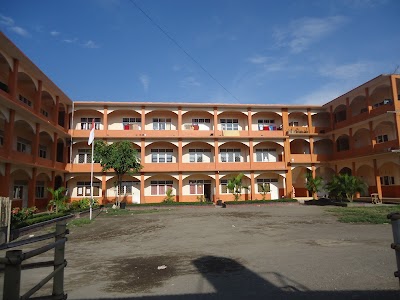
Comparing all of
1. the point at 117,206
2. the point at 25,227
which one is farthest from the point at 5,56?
the point at 117,206

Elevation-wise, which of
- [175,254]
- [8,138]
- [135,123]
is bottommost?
[175,254]

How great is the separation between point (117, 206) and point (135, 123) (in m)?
10.1

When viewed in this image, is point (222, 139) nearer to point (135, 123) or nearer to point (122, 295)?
point (135, 123)

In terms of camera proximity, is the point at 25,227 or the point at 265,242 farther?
the point at 25,227

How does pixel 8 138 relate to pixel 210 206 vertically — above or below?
above

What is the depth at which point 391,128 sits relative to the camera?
2811 cm

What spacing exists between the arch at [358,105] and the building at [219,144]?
0.34ft

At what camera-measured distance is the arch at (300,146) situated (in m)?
36.6

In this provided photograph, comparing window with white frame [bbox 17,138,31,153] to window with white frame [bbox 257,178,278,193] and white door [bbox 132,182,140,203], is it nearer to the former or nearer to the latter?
white door [bbox 132,182,140,203]

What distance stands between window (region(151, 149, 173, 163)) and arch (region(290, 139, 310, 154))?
51.0 feet

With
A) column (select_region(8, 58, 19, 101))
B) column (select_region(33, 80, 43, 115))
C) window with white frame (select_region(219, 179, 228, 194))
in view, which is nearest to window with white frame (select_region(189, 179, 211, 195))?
window with white frame (select_region(219, 179, 228, 194))

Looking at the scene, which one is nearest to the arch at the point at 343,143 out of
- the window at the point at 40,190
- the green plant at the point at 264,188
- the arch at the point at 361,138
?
the arch at the point at 361,138

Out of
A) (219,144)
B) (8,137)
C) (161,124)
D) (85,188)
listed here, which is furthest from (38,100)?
(219,144)

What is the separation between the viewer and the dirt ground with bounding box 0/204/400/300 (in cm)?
507
